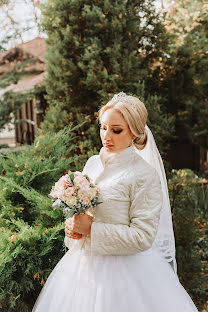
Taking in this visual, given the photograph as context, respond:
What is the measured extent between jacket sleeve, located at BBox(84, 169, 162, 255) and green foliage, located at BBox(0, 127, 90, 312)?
2.81 feet

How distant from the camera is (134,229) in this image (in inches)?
73.5

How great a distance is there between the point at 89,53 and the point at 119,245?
8.95 ft

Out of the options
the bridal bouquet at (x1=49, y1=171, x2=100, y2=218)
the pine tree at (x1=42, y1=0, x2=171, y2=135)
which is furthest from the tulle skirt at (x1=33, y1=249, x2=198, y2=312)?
the pine tree at (x1=42, y1=0, x2=171, y2=135)

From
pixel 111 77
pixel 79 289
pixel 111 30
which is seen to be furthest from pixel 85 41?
pixel 79 289

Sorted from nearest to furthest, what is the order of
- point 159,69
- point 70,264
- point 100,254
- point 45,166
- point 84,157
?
1. point 100,254
2. point 70,264
3. point 45,166
4. point 84,157
5. point 159,69

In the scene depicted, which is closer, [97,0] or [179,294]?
[179,294]

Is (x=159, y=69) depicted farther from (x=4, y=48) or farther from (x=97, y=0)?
(x=4, y=48)

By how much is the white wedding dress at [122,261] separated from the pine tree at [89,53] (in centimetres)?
211

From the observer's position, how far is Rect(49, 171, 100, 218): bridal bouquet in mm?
1798

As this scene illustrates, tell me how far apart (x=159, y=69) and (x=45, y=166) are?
2511 mm

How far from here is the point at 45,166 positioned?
3.16 meters

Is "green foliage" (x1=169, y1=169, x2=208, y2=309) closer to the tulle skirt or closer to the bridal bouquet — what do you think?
the tulle skirt

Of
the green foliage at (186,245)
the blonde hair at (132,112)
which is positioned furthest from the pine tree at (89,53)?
the blonde hair at (132,112)

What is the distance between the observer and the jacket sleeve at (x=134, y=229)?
6.11ft
